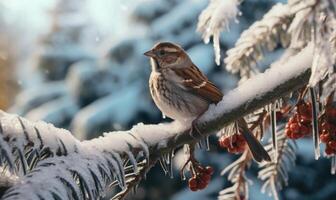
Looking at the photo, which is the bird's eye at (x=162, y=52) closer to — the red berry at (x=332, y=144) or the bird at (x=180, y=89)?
the bird at (x=180, y=89)

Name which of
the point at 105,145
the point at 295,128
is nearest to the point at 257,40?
the point at 295,128

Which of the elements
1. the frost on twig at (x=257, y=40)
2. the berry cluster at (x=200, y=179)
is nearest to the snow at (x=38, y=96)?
the frost on twig at (x=257, y=40)

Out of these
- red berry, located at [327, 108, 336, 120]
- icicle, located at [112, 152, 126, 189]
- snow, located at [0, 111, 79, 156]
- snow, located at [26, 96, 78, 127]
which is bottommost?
icicle, located at [112, 152, 126, 189]

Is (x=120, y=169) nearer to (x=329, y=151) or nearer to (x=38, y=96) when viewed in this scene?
(x=329, y=151)

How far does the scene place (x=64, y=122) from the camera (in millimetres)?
5059

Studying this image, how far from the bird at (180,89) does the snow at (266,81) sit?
0.78 ft

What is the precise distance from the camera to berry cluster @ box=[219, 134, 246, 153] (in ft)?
3.41

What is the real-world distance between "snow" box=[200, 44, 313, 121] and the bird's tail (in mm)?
230

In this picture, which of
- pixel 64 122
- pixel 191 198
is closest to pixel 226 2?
pixel 191 198

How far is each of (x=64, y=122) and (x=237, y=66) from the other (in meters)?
3.91

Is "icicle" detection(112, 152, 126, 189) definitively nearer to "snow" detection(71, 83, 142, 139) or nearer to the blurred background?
the blurred background

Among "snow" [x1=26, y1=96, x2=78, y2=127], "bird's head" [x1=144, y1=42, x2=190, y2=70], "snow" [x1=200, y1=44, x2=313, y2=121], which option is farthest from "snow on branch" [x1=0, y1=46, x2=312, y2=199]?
"snow" [x1=26, y1=96, x2=78, y2=127]

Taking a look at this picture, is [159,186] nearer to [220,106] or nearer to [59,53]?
[59,53]

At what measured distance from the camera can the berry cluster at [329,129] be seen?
2.82ft
